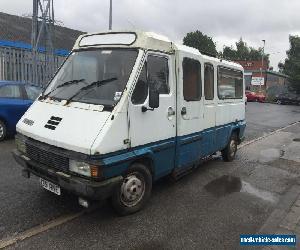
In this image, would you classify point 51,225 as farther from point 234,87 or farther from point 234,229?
point 234,87

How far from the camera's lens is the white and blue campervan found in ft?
15.3

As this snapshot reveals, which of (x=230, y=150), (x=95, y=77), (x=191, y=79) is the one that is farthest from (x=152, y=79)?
(x=230, y=150)

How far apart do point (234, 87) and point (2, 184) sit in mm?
5780

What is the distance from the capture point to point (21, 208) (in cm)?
533

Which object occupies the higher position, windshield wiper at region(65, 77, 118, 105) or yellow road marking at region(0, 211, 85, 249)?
windshield wiper at region(65, 77, 118, 105)

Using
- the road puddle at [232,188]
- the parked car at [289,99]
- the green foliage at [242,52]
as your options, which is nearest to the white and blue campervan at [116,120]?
the road puddle at [232,188]

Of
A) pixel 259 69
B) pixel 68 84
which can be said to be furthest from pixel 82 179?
pixel 259 69

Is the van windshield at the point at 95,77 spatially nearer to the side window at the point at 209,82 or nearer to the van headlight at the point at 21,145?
the van headlight at the point at 21,145

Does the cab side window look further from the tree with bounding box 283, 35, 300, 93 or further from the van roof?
the tree with bounding box 283, 35, 300, 93

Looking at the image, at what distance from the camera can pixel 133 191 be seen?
529cm

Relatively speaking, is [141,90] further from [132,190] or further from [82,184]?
[82,184]

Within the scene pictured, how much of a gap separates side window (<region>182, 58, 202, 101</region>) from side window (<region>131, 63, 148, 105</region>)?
1.14m

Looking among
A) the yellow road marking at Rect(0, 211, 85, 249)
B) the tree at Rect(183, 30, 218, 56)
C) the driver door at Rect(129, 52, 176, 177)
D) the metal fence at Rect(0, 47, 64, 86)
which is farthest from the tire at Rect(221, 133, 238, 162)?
the tree at Rect(183, 30, 218, 56)

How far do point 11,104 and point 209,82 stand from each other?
5604 mm
